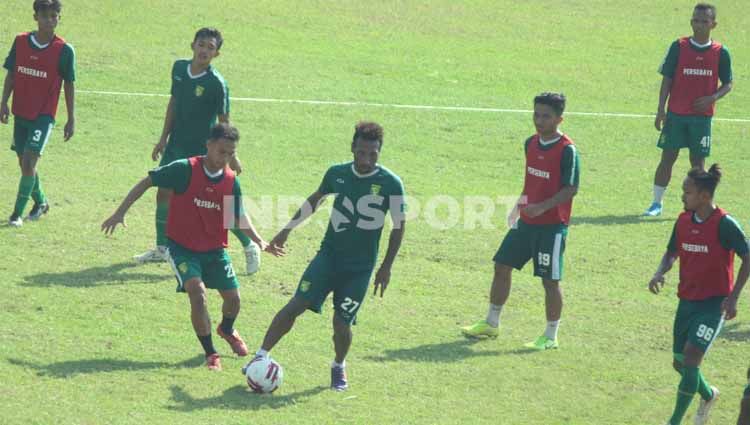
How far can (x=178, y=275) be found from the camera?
1028cm

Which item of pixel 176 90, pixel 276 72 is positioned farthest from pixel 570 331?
pixel 276 72

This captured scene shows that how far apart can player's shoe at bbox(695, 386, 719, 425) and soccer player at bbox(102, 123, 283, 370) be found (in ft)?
12.1

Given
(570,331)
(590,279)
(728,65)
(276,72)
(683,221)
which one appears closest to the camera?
(683,221)

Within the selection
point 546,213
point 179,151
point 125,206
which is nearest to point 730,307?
point 546,213

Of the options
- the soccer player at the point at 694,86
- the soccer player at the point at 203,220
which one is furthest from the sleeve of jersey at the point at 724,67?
the soccer player at the point at 203,220

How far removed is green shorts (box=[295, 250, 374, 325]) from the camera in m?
10.1

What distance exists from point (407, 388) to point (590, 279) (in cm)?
427

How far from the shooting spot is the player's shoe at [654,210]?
55.0 feet

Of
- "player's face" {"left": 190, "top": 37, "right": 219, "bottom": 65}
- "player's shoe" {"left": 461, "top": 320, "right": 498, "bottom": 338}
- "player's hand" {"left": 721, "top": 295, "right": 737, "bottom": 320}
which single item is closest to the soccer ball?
"player's shoe" {"left": 461, "top": 320, "right": 498, "bottom": 338}

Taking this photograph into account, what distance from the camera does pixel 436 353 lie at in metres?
11.3

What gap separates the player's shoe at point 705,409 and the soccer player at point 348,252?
275cm

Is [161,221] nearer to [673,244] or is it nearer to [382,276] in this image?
[382,276]

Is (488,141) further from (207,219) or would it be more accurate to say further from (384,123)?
(207,219)

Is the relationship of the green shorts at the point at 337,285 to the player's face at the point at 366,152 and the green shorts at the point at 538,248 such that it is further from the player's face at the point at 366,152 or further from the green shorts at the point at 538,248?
the green shorts at the point at 538,248
